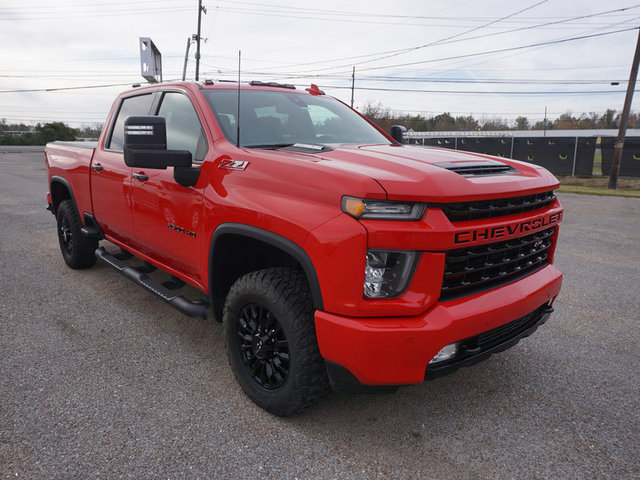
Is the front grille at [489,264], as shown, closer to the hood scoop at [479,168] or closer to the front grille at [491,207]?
the front grille at [491,207]

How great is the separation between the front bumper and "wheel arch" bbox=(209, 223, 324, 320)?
0.55 m

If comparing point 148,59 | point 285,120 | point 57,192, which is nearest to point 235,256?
point 285,120

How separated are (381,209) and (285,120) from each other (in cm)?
158

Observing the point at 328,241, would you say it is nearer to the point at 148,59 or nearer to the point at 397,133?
the point at 397,133

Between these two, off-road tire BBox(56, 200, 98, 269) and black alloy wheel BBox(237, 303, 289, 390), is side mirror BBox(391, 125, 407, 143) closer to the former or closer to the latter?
black alloy wheel BBox(237, 303, 289, 390)

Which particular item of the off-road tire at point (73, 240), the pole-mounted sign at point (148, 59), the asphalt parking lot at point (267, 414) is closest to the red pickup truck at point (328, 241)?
the asphalt parking lot at point (267, 414)

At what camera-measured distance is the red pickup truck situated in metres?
2.03

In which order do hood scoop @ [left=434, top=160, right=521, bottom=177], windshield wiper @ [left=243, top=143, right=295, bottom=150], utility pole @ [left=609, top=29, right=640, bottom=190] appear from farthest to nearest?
utility pole @ [left=609, top=29, right=640, bottom=190] → windshield wiper @ [left=243, top=143, right=295, bottom=150] → hood scoop @ [left=434, top=160, right=521, bottom=177]

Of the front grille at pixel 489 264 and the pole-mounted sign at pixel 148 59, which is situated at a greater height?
the pole-mounted sign at pixel 148 59

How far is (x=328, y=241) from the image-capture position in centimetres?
206

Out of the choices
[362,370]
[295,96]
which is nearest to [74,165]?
[295,96]

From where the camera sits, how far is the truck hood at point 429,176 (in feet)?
6.70

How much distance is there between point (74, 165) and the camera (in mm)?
4871

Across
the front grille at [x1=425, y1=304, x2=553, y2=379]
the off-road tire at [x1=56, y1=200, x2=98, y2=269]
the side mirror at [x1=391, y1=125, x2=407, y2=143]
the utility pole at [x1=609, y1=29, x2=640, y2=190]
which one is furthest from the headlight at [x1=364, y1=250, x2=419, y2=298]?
the utility pole at [x1=609, y1=29, x2=640, y2=190]
